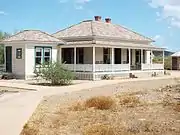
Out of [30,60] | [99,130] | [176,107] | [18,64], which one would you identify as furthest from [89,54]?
[99,130]

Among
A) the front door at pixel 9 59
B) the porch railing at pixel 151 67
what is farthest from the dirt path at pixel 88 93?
the porch railing at pixel 151 67

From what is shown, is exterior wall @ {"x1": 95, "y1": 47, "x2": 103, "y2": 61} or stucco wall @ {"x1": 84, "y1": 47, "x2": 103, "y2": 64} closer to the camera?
stucco wall @ {"x1": 84, "y1": 47, "x2": 103, "y2": 64}

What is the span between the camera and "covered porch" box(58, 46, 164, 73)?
3556cm

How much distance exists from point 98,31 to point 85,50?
260cm

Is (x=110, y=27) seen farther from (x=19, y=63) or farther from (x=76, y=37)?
(x=19, y=63)

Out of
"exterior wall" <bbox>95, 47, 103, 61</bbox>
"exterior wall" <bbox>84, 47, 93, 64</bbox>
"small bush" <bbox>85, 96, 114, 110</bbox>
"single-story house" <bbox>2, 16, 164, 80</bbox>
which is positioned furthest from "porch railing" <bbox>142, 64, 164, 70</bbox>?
"small bush" <bbox>85, 96, 114, 110</bbox>

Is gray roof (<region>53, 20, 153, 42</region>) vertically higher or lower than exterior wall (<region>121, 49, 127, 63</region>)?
higher

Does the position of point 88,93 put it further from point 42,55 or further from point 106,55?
point 106,55

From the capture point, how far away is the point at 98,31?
3947 cm

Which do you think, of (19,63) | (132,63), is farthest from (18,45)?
(132,63)

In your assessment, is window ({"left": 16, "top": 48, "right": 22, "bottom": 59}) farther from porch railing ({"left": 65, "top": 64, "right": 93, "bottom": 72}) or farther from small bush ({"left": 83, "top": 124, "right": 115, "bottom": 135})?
small bush ({"left": 83, "top": 124, "right": 115, "bottom": 135})

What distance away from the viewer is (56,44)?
Answer: 3675 cm

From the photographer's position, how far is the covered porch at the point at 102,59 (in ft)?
117

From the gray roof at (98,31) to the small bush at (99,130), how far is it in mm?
26732
